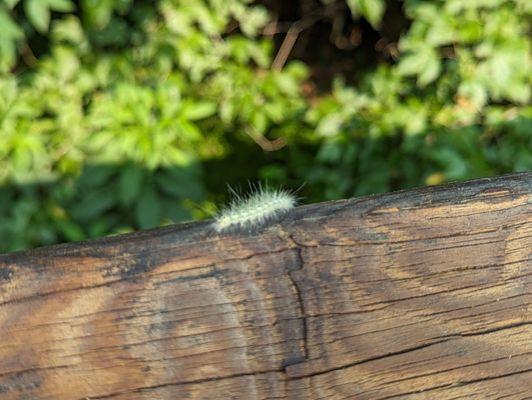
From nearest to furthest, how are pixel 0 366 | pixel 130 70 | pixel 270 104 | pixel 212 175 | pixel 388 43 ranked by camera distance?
pixel 0 366
pixel 130 70
pixel 270 104
pixel 212 175
pixel 388 43

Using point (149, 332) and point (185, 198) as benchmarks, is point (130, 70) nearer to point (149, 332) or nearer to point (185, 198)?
point (185, 198)

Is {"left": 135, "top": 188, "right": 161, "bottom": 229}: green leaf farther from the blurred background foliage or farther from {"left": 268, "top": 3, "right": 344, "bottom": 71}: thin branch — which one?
{"left": 268, "top": 3, "right": 344, "bottom": 71}: thin branch

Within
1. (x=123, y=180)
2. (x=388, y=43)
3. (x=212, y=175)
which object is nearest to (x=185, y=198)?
(x=123, y=180)

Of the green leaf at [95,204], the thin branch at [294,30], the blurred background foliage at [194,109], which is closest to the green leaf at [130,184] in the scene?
the blurred background foliage at [194,109]

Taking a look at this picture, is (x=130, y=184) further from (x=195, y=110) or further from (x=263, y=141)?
(x=263, y=141)

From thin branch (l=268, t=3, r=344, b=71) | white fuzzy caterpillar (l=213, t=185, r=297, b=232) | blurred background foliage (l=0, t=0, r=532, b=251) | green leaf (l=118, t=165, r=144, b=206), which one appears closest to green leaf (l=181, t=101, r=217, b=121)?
blurred background foliage (l=0, t=0, r=532, b=251)

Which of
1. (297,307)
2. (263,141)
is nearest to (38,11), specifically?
(263,141)
